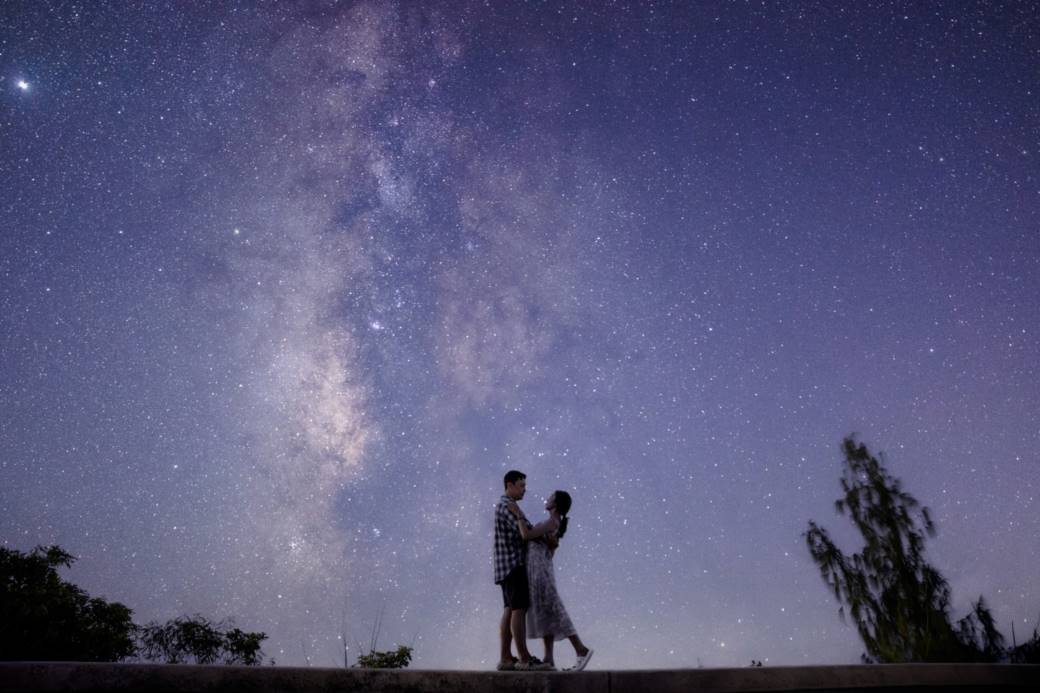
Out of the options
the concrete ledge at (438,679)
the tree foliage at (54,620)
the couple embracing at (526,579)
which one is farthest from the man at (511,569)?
the tree foliage at (54,620)

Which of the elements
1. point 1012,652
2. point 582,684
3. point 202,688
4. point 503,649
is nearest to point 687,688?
point 582,684

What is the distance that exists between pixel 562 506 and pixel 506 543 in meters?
0.66

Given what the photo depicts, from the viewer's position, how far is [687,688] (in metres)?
3.66

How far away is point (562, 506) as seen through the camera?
19.7 ft

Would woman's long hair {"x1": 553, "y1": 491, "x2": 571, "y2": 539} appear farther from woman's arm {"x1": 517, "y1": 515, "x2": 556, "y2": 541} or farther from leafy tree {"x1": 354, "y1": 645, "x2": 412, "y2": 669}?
leafy tree {"x1": 354, "y1": 645, "x2": 412, "y2": 669}

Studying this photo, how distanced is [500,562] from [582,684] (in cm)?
225

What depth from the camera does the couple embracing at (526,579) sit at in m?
5.54

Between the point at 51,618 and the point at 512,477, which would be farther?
the point at 51,618

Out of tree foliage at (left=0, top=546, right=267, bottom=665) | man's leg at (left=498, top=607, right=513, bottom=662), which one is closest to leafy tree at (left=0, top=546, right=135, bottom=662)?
tree foliage at (left=0, top=546, right=267, bottom=665)

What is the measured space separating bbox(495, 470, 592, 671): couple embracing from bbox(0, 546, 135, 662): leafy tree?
16613 millimetres

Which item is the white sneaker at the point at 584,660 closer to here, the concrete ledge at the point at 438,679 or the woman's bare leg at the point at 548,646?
the woman's bare leg at the point at 548,646

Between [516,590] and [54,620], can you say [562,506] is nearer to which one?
[516,590]

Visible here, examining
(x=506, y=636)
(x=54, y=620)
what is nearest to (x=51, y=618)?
(x=54, y=620)

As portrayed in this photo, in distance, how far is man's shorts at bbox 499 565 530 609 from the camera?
5598 mm
